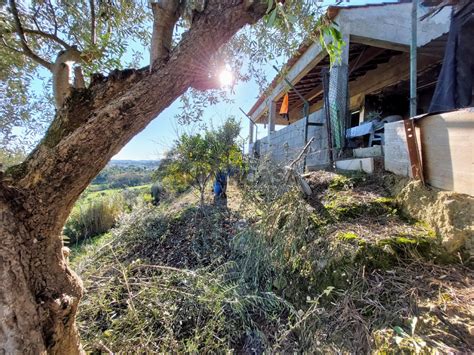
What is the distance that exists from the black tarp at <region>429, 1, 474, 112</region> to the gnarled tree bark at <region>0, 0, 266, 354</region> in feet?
12.5

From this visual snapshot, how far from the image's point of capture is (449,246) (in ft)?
5.43

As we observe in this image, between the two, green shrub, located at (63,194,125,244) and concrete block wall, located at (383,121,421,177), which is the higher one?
concrete block wall, located at (383,121,421,177)

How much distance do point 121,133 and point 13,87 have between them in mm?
2732

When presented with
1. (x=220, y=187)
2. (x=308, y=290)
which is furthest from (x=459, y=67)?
(x=220, y=187)

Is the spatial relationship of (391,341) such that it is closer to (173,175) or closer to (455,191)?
(455,191)

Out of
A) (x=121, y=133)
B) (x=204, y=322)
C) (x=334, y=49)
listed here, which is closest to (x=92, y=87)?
(x=121, y=133)

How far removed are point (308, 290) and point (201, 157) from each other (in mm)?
4060

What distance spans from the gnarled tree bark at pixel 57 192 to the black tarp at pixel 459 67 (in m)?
3.80

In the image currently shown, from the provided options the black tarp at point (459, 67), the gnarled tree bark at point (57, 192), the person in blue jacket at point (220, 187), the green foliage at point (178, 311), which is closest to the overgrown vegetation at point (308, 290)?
the green foliage at point (178, 311)

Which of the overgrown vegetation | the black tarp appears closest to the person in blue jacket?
the overgrown vegetation

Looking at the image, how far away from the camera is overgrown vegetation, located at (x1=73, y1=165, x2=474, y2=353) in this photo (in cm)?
136

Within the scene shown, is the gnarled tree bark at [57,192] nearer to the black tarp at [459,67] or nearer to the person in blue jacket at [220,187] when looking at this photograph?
the black tarp at [459,67]

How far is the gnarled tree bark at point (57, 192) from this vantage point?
1.04m

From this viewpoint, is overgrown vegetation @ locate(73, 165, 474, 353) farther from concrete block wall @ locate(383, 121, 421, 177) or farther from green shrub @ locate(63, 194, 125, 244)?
green shrub @ locate(63, 194, 125, 244)
